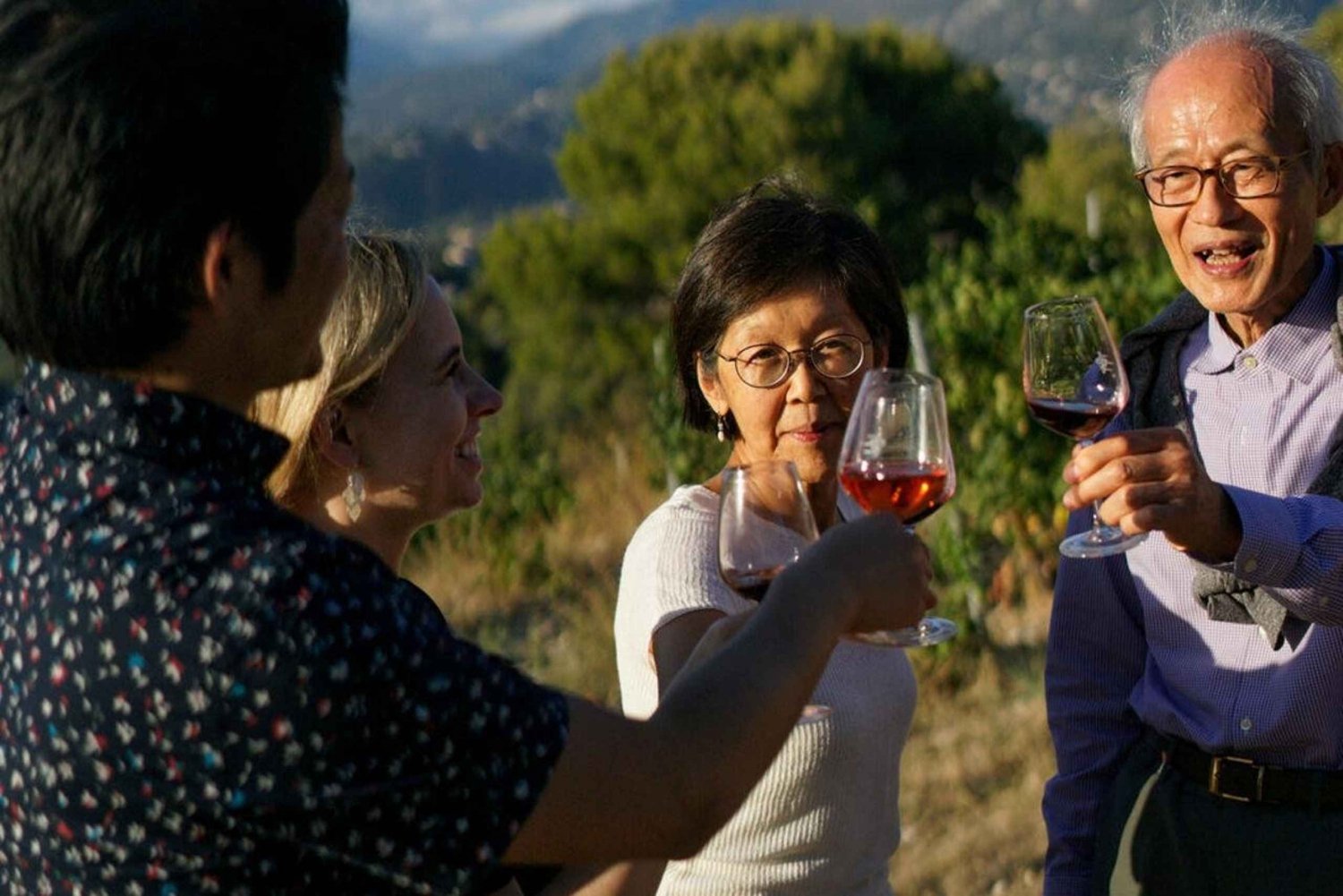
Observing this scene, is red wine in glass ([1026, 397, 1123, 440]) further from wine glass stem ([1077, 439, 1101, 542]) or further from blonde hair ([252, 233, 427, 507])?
blonde hair ([252, 233, 427, 507])

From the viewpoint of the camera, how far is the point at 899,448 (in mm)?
2346

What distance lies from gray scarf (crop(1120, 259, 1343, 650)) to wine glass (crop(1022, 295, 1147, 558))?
0.94 ft

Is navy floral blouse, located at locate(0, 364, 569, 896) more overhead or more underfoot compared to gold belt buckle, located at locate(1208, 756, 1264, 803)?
more overhead

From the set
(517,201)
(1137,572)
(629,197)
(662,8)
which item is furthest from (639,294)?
(662,8)

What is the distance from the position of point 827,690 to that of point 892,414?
0.72 meters

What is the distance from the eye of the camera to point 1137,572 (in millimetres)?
3205

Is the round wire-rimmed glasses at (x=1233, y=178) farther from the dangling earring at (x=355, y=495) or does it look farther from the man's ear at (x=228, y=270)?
the man's ear at (x=228, y=270)

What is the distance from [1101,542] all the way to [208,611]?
157 cm

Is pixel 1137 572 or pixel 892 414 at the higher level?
pixel 892 414

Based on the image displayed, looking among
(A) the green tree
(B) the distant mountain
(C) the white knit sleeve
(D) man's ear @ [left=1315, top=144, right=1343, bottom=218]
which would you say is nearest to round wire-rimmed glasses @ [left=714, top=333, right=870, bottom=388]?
(C) the white knit sleeve

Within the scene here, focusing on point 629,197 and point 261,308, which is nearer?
point 261,308

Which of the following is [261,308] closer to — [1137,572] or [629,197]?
[1137,572]

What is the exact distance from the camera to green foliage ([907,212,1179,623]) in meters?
8.43

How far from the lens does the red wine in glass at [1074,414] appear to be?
2.64 m
